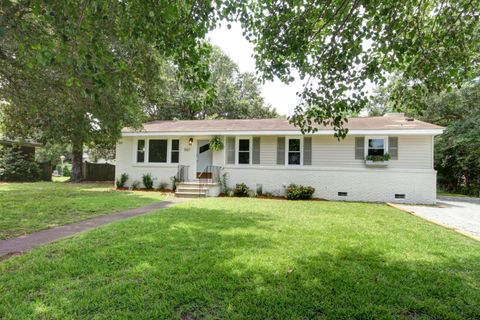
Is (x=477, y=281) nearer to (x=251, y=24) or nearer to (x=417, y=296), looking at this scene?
(x=417, y=296)

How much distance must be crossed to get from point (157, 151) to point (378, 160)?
1149 cm

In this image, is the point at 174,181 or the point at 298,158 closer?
the point at 298,158

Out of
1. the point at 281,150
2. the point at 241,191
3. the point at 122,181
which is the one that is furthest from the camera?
the point at 122,181

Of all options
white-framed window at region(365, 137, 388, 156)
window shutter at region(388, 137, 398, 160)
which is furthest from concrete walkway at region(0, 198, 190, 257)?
window shutter at region(388, 137, 398, 160)

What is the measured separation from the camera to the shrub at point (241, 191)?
13.6 meters

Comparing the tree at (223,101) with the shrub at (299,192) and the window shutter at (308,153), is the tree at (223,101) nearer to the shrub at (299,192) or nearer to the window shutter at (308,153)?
the window shutter at (308,153)

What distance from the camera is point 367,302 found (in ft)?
9.70

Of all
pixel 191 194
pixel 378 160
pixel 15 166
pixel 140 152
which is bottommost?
pixel 191 194

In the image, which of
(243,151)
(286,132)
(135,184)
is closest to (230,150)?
(243,151)

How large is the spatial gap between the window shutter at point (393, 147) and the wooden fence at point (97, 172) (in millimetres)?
20745

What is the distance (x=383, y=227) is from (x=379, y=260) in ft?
9.22

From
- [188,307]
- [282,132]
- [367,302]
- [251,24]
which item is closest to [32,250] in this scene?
[188,307]

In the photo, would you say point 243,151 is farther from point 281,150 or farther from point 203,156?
point 203,156

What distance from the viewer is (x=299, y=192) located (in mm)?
12742
